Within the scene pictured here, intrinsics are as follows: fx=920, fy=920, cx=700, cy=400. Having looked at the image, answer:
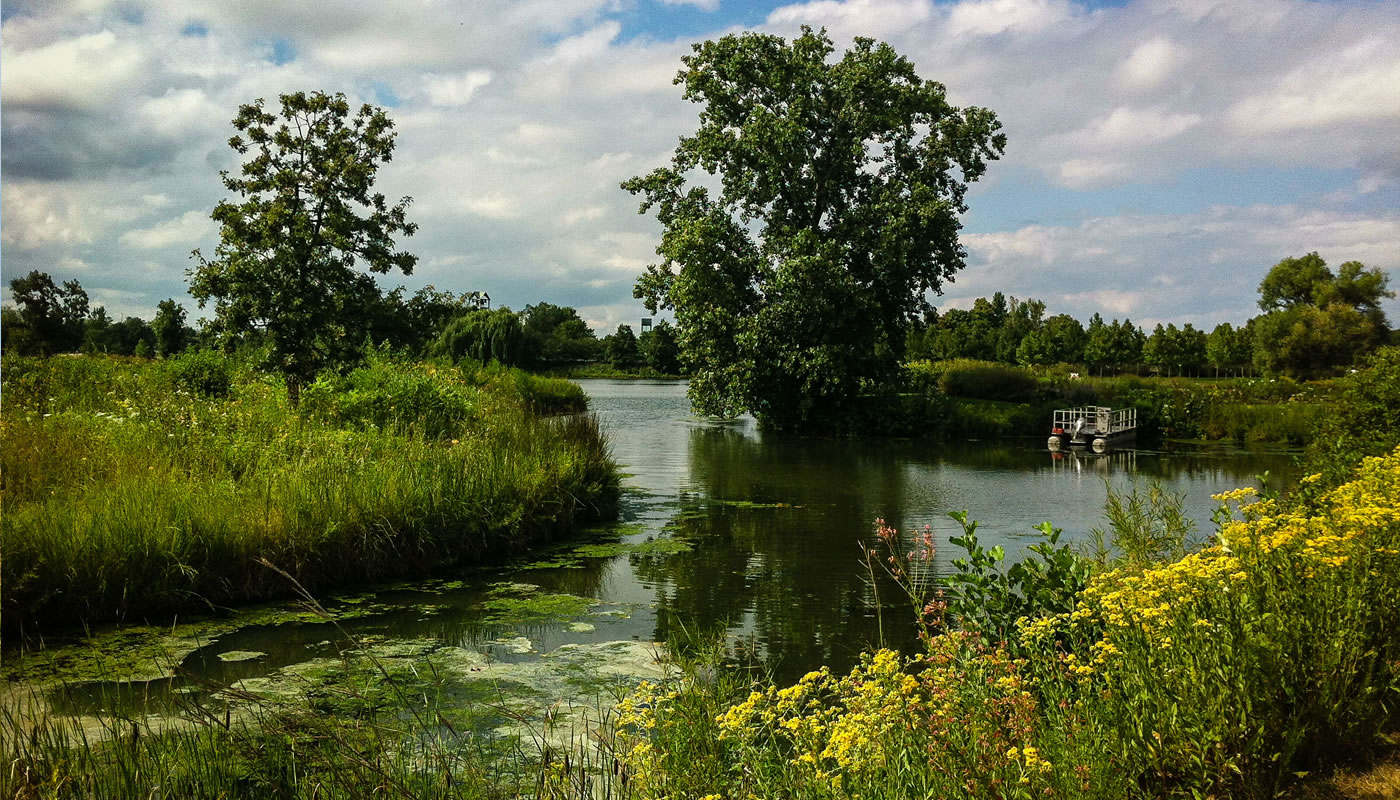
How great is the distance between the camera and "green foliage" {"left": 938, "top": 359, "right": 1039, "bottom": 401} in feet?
114

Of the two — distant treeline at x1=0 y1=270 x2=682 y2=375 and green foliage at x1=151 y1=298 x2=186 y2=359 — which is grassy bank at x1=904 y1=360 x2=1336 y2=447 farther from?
green foliage at x1=151 y1=298 x2=186 y2=359

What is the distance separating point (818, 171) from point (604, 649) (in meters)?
24.9

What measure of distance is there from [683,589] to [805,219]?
72.7ft

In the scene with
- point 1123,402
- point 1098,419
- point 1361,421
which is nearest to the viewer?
point 1361,421

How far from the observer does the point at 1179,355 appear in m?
62.5

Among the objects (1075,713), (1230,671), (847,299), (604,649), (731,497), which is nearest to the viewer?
(1230,671)

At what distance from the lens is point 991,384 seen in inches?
1372

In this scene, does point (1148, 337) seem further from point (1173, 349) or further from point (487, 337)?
point (487, 337)

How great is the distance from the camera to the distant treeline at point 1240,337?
55.5 metres

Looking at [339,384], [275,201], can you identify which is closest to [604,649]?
[339,384]

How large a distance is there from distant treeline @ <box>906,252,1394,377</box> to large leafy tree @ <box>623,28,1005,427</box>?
2588 cm

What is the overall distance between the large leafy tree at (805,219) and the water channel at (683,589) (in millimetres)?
7428

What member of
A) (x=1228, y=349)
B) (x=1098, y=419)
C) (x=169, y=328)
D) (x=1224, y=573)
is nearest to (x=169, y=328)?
(x=169, y=328)

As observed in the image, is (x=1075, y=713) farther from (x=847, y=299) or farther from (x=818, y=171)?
(x=818, y=171)
